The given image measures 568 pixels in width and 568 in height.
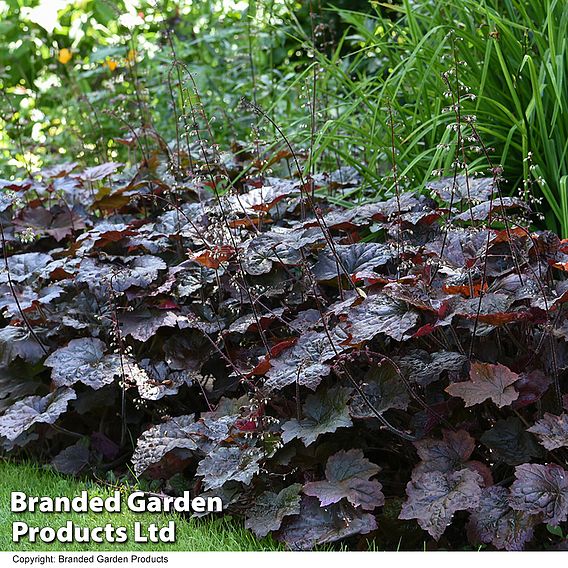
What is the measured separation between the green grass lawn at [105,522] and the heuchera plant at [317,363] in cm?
6

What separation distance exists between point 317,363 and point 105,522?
700 mm

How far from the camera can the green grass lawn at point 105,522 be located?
1982 mm

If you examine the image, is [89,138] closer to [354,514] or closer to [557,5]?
[557,5]

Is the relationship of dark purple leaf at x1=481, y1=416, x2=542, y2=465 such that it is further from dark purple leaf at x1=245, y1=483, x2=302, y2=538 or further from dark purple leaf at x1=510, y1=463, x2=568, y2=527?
dark purple leaf at x1=245, y1=483, x2=302, y2=538

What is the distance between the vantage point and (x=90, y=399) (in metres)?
2.56

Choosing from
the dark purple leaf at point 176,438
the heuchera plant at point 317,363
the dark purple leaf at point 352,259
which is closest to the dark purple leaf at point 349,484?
the heuchera plant at point 317,363

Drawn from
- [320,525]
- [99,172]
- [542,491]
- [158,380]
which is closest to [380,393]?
[320,525]

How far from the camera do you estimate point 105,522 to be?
2.12 meters

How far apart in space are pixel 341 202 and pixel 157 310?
→ 855mm

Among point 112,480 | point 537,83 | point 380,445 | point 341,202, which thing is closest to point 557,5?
point 537,83

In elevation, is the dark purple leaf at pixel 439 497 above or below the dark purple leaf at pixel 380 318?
below

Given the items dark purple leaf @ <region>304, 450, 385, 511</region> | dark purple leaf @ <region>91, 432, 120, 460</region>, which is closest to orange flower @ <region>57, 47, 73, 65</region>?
dark purple leaf @ <region>91, 432, 120, 460</region>

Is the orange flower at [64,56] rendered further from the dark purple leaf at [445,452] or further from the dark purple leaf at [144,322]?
the dark purple leaf at [445,452]

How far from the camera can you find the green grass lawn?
1982 millimetres
